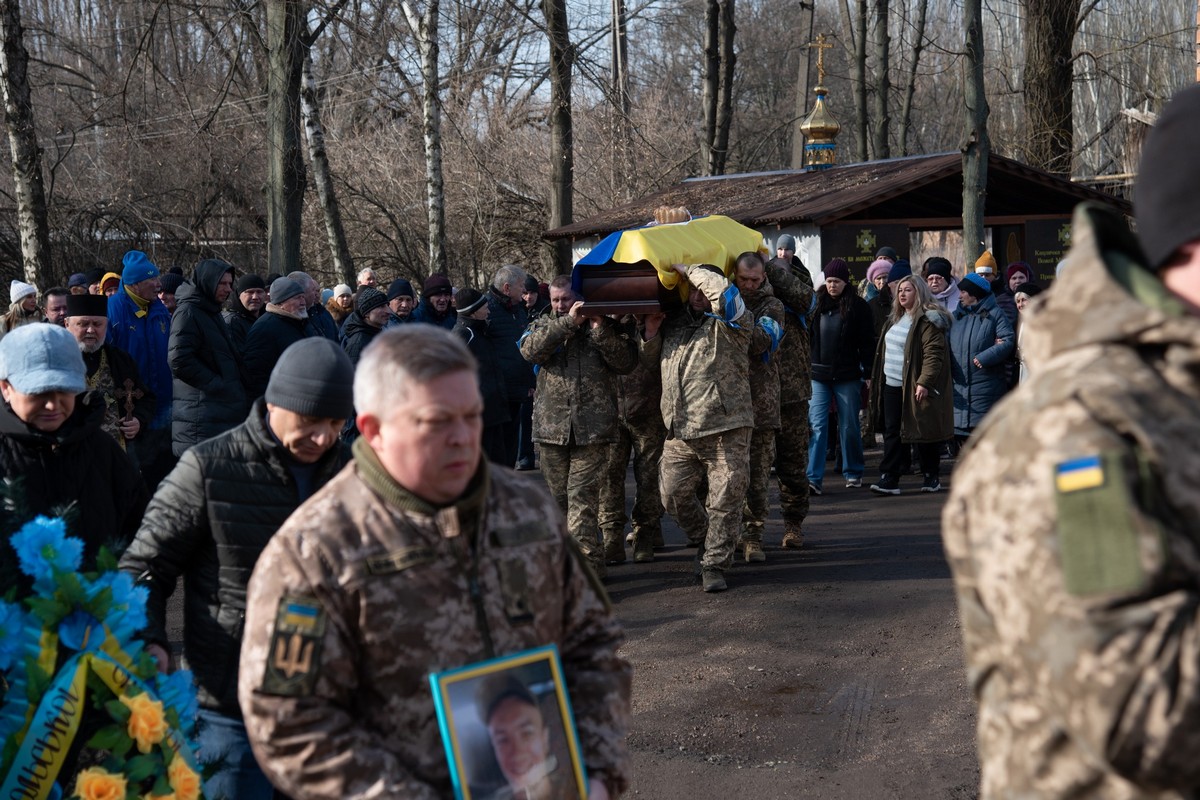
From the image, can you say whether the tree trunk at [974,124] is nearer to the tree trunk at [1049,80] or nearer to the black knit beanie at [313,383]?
→ the tree trunk at [1049,80]

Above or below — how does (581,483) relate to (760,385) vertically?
below

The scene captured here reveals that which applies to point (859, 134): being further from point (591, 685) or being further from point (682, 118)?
point (591, 685)

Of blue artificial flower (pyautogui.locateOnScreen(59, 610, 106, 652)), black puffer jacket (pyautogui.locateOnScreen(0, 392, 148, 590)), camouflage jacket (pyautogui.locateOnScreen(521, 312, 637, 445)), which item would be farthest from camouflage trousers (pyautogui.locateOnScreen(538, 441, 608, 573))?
blue artificial flower (pyautogui.locateOnScreen(59, 610, 106, 652))

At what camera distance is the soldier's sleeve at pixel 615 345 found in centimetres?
863

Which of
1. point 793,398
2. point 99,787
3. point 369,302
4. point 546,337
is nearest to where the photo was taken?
point 99,787

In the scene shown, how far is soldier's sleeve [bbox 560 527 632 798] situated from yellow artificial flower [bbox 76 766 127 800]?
4.39 ft

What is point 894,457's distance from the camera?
12.0 meters

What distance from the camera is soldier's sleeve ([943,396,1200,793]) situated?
175 centimetres

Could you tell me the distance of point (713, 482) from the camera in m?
8.37

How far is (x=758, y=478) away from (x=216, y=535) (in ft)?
19.4

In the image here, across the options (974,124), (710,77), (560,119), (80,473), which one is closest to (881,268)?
(974,124)

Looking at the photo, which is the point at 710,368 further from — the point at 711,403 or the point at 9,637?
the point at 9,637

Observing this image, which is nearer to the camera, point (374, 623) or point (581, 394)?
point (374, 623)

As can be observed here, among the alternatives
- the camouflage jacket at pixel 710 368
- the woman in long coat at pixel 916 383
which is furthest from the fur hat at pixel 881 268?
the camouflage jacket at pixel 710 368
